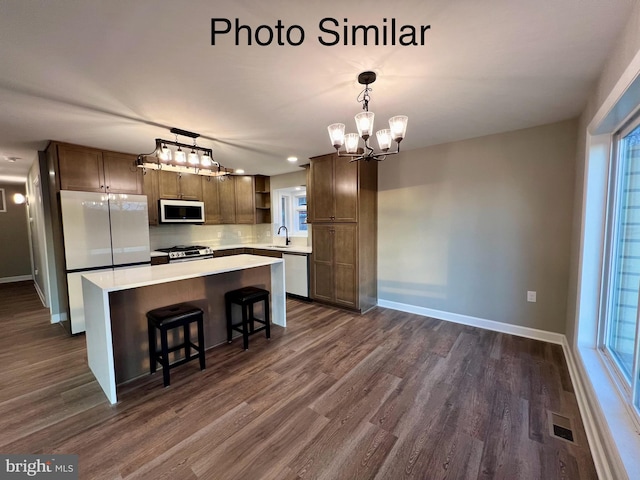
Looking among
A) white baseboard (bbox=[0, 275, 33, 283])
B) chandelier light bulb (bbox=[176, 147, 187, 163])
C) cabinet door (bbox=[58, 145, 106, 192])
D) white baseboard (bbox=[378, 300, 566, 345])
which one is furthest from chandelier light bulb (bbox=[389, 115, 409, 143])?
white baseboard (bbox=[0, 275, 33, 283])

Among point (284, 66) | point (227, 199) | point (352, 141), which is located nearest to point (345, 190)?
point (352, 141)

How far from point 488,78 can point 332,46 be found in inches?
45.7

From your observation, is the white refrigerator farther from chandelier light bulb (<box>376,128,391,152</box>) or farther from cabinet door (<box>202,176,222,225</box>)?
chandelier light bulb (<box>376,128,391,152</box>)

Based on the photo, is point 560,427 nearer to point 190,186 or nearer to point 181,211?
point 181,211

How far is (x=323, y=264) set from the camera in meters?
4.19

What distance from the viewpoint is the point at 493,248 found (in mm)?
3148

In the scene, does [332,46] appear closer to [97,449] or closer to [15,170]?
[97,449]

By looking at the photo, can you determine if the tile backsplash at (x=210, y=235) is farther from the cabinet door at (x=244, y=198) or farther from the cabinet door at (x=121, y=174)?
the cabinet door at (x=121, y=174)

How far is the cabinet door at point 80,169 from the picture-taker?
10.3 feet

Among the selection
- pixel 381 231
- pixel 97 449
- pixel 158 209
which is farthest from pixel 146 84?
pixel 381 231

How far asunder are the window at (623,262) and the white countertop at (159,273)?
2973 millimetres

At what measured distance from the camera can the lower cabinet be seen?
3828 millimetres

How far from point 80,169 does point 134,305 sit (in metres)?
2.17

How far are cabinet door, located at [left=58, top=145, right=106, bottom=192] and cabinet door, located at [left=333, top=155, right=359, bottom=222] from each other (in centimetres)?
309
